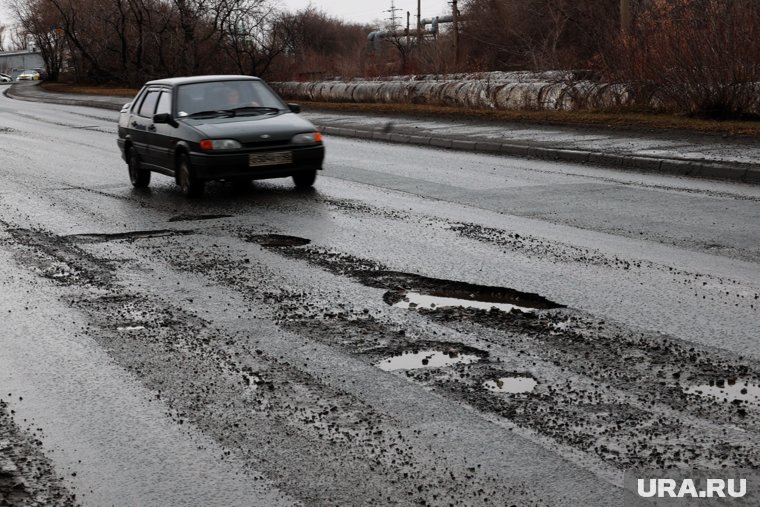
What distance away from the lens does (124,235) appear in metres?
10.3

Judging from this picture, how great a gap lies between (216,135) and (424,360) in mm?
7905

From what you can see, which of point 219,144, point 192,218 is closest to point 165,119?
point 219,144

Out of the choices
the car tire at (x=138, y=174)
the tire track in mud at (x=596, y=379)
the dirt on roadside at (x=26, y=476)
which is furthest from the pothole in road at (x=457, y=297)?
the car tire at (x=138, y=174)

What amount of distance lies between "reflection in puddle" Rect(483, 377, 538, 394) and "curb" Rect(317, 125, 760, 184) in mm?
9096

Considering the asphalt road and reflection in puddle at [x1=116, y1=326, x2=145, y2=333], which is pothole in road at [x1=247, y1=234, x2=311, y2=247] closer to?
the asphalt road

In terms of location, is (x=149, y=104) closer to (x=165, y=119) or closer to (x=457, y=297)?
(x=165, y=119)

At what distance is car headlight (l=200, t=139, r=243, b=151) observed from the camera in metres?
12.8

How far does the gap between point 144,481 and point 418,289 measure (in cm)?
358

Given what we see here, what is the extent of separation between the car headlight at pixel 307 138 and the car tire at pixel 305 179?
45cm

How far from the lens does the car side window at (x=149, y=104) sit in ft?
47.5

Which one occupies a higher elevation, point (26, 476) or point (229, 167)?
point (229, 167)

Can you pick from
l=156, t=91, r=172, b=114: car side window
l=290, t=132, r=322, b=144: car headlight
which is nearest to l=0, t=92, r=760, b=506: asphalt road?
l=290, t=132, r=322, b=144: car headlight

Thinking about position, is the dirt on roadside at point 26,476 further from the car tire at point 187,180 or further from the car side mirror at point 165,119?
the car side mirror at point 165,119

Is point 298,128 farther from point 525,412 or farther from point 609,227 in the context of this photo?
point 525,412
